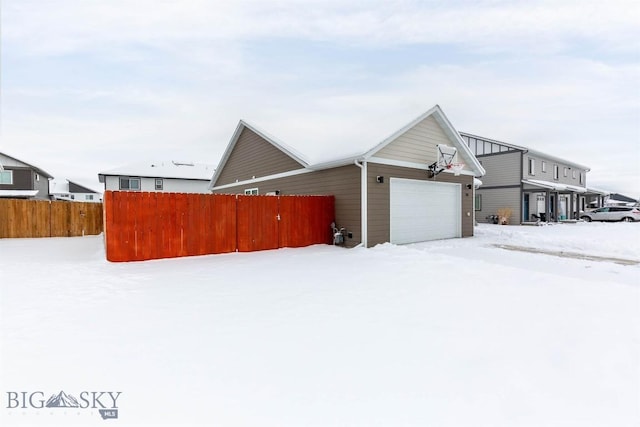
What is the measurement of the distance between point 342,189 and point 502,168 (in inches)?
622

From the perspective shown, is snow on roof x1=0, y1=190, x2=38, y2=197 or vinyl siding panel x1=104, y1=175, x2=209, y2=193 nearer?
snow on roof x1=0, y1=190, x2=38, y2=197

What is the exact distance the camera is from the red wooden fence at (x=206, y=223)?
755 centimetres

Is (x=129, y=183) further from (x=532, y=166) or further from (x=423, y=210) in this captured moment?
(x=532, y=166)

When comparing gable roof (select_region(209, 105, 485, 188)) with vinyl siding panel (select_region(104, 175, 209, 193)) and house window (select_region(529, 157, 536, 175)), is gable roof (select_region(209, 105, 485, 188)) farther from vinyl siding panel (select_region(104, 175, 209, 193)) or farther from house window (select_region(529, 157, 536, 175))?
vinyl siding panel (select_region(104, 175, 209, 193))

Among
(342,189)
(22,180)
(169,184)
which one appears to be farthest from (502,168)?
(22,180)

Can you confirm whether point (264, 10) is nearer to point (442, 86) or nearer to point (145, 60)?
point (145, 60)

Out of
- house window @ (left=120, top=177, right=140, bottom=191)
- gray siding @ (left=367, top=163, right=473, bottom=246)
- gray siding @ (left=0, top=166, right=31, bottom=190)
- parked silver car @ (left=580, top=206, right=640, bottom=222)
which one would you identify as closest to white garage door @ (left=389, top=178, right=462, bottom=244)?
gray siding @ (left=367, top=163, right=473, bottom=246)

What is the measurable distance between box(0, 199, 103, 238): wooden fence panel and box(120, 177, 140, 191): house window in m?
15.3

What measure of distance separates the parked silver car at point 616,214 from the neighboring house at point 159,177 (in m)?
30.6

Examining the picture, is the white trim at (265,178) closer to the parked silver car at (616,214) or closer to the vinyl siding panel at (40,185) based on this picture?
the vinyl siding panel at (40,185)

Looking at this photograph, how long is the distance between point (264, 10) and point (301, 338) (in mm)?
10357

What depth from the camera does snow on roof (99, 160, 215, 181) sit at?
29062 millimetres

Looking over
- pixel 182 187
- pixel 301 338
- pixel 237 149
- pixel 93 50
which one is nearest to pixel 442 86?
pixel 237 149

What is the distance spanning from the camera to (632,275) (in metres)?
5.97
